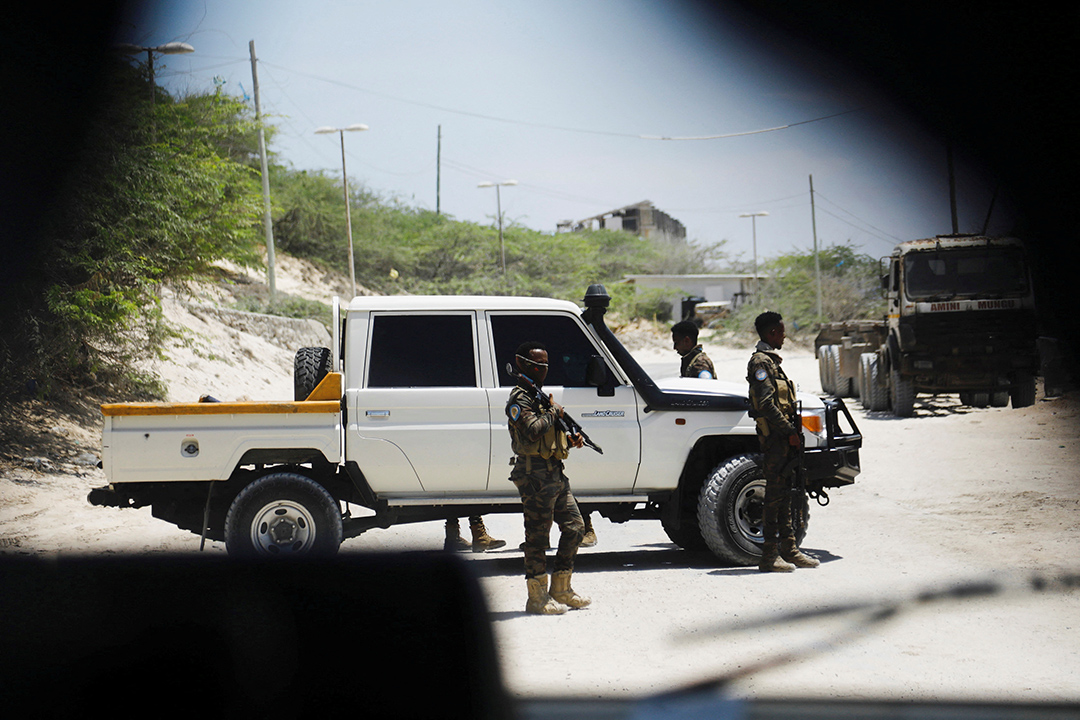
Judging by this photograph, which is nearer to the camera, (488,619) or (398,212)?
(488,619)

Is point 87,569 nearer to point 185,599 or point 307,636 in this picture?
point 185,599

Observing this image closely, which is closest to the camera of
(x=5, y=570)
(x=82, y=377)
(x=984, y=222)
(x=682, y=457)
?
(x=984, y=222)

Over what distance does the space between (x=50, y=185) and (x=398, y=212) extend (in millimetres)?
49180

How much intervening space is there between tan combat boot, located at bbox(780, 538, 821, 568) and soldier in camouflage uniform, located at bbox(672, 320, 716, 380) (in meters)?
2.10

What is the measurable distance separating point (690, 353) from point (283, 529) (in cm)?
389

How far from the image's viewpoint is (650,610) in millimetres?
5367

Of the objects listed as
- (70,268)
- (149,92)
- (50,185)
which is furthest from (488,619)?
(149,92)

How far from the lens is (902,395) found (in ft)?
51.1

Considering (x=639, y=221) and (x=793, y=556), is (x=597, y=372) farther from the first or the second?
(x=639, y=221)

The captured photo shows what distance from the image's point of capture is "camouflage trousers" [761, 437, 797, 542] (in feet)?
20.1

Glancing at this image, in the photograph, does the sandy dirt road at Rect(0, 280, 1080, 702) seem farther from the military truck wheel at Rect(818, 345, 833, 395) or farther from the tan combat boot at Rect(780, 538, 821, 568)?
the military truck wheel at Rect(818, 345, 833, 395)

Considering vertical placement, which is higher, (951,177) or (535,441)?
(951,177)

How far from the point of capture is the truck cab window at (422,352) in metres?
6.34

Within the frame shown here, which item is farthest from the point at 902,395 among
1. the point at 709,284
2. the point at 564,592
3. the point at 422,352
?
the point at 709,284
